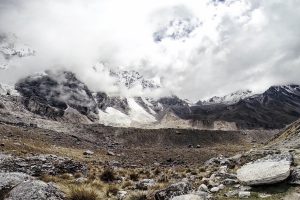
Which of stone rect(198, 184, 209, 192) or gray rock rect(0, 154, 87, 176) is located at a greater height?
gray rock rect(0, 154, 87, 176)

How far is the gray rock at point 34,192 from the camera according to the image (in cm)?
1532

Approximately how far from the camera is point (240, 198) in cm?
1572

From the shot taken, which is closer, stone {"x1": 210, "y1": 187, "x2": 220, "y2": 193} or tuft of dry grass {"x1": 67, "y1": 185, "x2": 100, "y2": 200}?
tuft of dry grass {"x1": 67, "y1": 185, "x2": 100, "y2": 200}

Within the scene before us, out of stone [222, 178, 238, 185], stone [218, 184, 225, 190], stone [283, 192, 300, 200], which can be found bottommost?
stone [283, 192, 300, 200]

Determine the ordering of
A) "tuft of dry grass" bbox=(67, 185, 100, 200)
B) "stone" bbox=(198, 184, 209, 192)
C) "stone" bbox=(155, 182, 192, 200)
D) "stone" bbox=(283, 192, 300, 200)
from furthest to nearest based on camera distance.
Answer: "stone" bbox=(198, 184, 209, 192)
"stone" bbox=(155, 182, 192, 200)
"tuft of dry grass" bbox=(67, 185, 100, 200)
"stone" bbox=(283, 192, 300, 200)

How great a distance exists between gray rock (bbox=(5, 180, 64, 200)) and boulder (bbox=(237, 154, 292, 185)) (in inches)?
286

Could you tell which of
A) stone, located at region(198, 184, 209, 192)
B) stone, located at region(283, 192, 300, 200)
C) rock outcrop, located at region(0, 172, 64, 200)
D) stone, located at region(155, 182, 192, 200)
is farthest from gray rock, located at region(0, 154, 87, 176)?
stone, located at region(283, 192, 300, 200)

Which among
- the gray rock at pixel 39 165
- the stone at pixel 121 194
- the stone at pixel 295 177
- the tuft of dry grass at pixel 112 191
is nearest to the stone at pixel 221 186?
the stone at pixel 295 177

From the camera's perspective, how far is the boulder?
16.3 m

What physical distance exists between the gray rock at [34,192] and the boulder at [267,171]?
726cm

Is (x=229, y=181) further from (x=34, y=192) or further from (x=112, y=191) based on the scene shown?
(x=34, y=192)

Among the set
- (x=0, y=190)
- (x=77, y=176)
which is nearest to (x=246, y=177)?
(x=0, y=190)

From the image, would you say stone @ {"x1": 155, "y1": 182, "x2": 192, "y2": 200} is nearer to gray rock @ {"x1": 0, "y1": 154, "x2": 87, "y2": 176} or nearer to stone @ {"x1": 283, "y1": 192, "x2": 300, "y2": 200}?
stone @ {"x1": 283, "y1": 192, "x2": 300, "y2": 200}

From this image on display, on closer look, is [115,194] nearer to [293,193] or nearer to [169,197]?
[169,197]
